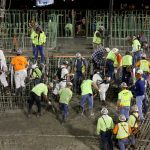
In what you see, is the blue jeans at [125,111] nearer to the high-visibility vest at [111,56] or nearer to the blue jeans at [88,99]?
the blue jeans at [88,99]

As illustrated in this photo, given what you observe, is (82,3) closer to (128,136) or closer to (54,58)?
(54,58)

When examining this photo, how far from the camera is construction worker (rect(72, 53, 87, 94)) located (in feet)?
93.4

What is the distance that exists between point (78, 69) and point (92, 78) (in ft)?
2.51

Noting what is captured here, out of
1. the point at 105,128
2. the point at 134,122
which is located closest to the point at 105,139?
the point at 105,128

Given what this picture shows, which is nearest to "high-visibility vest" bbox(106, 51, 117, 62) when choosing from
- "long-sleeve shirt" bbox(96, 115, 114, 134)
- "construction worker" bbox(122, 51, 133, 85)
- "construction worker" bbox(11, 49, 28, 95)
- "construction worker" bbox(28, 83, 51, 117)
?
"construction worker" bbox(122, 51, 133, 85)

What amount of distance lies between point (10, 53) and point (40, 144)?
23.7ft

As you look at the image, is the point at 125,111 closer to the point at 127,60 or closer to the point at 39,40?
the point at 127,60

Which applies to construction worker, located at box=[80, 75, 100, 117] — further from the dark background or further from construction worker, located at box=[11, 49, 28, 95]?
the dark background

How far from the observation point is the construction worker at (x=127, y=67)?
2805cm

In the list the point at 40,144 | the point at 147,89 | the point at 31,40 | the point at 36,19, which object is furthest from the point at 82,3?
the point at 40,144

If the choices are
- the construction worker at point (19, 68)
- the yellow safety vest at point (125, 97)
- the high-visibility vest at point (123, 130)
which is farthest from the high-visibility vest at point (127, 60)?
the high-visibility vest at point (123, 130)

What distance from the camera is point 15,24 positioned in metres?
32.1

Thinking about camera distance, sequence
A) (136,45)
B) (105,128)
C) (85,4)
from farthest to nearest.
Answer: (85,4), (136,45), (105,128)

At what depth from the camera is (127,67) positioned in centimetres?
2808
